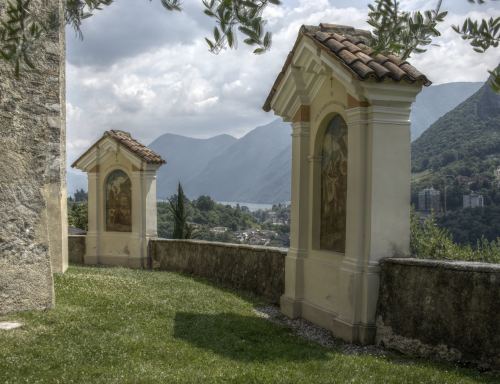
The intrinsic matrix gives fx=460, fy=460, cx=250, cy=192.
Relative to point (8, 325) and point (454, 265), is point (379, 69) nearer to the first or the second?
point (454, 265)

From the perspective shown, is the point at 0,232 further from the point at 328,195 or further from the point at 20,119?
the point at 328,195

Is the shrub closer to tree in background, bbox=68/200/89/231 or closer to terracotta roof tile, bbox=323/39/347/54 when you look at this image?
terracotta roof tile, bbox=323/39/347/54

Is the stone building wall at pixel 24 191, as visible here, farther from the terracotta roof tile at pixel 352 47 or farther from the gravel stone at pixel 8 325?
the terracotta roof tile at pixel 352 47

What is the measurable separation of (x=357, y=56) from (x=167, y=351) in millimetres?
4131

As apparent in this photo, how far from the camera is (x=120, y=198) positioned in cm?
1523

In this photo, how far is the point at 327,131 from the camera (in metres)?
7.09

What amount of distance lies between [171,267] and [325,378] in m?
10.1

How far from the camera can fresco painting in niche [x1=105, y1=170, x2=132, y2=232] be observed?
15.1 meters

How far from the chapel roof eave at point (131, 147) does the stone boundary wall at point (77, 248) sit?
2536 millimetres

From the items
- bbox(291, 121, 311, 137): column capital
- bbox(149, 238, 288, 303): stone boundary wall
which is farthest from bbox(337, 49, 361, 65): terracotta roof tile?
bbox(149, 238, 288, 303): stone boundary wall

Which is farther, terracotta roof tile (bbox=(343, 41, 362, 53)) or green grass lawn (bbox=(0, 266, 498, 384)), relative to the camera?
terracotta roof tile (bbox=(343, 41, 362, 53))

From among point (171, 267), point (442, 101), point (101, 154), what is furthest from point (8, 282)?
point (442, 101)

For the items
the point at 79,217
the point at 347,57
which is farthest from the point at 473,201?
the point at 347,57

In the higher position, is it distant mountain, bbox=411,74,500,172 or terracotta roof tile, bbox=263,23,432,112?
distant mountain, bbox=411,74,500,172
